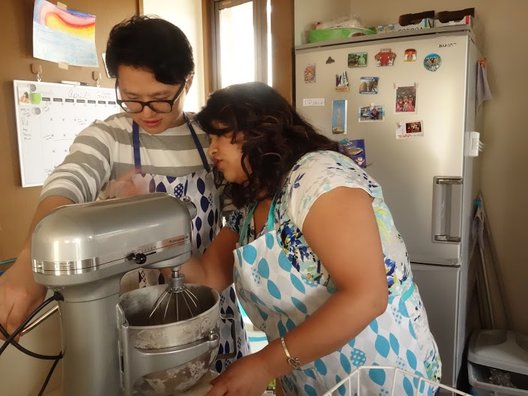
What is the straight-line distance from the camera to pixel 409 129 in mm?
1761

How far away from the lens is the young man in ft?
2.72

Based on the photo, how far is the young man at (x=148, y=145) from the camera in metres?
0.83

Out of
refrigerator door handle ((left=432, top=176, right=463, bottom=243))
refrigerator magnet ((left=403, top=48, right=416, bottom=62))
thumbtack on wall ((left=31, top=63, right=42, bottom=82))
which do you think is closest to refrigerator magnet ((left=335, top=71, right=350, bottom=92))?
refrigerator magnet ((left=403, top=48, right=416, bottom=62))

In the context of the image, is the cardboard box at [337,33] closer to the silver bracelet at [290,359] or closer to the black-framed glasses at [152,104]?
the black-framed glasses at [152,104]

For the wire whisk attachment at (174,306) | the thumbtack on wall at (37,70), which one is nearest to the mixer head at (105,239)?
the wire whisk attachment at (174,306)

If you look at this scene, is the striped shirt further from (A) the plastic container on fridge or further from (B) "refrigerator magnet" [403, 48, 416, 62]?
(A) the plastic container on fridge

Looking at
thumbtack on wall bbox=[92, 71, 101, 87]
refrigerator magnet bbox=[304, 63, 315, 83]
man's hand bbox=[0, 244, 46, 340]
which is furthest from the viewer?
thumbtack on wall bbox=[92, 71, 101, 87]

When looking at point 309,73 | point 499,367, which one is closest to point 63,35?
point 309,73

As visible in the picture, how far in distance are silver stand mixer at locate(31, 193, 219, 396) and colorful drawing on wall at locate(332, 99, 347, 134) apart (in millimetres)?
1380

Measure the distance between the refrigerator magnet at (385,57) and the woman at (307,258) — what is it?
39.8 inches

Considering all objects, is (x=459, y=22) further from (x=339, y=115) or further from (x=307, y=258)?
(x=307, y=258)

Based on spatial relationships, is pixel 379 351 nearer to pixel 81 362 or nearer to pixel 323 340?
pixel 323 340

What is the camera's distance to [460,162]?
169 cm

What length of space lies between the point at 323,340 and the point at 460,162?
123cm
